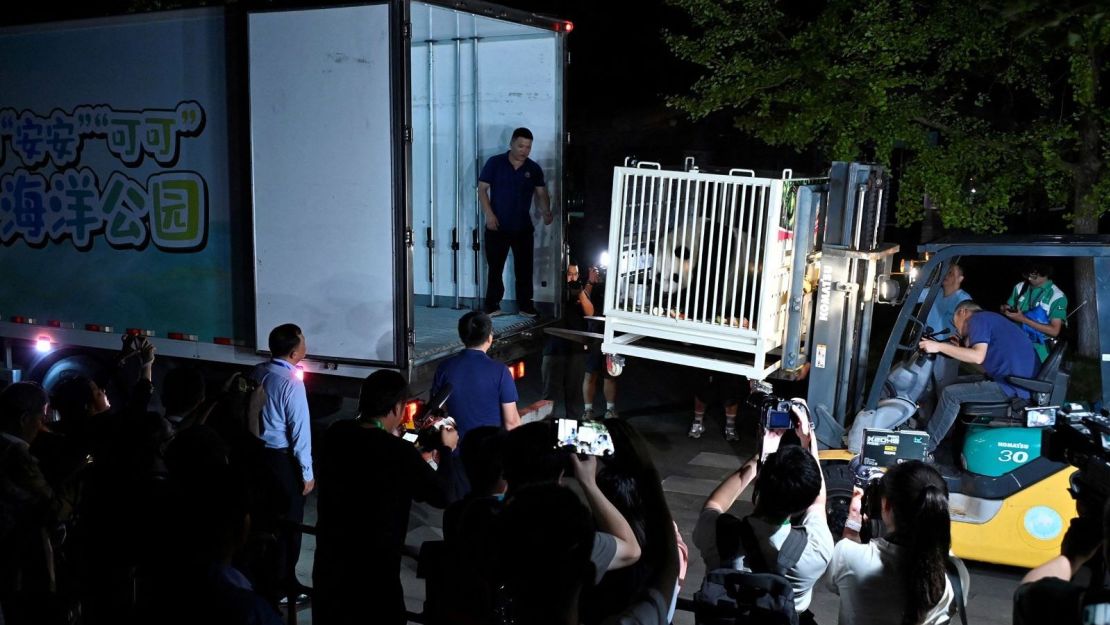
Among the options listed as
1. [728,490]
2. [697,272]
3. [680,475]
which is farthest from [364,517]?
[680,475]

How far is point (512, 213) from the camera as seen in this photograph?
29.5 feet

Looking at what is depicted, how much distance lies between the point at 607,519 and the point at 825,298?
400 centimetres

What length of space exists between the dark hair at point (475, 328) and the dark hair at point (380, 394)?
1.52m

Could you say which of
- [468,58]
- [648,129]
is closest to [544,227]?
[468,58]

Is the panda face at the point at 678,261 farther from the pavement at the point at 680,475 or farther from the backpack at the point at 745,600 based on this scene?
the backpack at the point at 745,600

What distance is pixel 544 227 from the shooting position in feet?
30.2

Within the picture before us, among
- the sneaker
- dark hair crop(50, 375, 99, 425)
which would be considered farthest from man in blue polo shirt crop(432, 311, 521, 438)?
the sneaker

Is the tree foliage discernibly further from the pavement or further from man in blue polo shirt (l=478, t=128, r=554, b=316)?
man in blue polo shirt (l=478, t=128, r=554, b=316)

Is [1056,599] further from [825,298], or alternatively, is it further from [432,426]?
[825,298]

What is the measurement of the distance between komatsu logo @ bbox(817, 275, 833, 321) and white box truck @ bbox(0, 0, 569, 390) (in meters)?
2.58

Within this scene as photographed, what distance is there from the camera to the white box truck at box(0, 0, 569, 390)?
6.96 metres

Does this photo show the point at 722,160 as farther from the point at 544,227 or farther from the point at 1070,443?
the point at 1070,443

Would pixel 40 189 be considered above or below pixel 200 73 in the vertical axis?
below

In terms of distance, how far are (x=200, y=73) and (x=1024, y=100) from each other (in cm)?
1150
